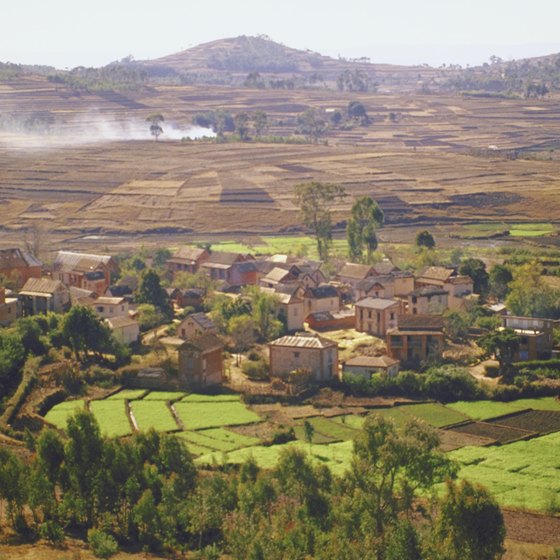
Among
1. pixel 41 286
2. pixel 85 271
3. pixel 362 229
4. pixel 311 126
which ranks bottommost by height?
pixel 85 271

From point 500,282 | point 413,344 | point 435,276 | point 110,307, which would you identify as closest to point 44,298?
point 110,307

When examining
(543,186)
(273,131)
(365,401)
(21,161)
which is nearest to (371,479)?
(365,401)

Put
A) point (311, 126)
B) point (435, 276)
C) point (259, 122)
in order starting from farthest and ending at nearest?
point (311, 126)
point (259, 122)
point (435, 276)

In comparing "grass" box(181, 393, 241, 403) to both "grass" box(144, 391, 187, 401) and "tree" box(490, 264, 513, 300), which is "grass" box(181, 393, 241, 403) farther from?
"tree" box(490, 264, 513, 300)

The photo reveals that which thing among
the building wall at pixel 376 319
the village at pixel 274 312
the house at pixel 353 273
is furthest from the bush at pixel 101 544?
the house at pixel 353 273

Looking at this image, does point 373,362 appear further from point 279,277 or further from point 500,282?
point 500,282

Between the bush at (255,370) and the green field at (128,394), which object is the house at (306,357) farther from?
the green field at (128,394)

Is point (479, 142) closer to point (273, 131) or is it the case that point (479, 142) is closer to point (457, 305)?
point (273, 131)
